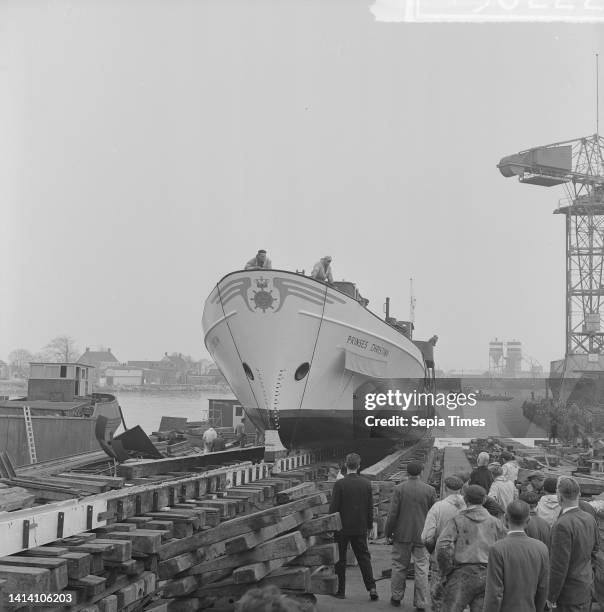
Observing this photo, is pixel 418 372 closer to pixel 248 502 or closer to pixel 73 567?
pixel 248 502

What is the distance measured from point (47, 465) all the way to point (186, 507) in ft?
16.6

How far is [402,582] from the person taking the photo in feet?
23.0

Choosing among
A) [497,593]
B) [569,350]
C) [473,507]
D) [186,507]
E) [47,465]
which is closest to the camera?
[497,593]

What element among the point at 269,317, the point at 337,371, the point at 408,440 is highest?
the point at 269,317

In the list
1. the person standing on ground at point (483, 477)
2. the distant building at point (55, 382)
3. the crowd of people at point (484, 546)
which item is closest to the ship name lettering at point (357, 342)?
the person standing on ground at point (483, 477)

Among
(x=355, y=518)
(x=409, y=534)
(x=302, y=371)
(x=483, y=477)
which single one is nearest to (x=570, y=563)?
(x=409, y=534)

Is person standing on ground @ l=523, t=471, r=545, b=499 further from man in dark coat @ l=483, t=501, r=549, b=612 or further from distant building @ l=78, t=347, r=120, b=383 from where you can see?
distant building @ l=78, t=347, r=120, b=383

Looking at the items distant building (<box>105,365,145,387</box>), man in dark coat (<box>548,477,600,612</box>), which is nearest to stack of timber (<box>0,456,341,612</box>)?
man in dark coat (<box>548,477,600,612</box>)

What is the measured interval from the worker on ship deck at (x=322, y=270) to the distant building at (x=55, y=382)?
17.0m

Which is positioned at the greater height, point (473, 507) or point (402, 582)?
point (473, 507)

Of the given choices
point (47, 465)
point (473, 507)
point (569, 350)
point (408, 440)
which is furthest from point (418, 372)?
point (569, 350)

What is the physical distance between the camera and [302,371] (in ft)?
53.8

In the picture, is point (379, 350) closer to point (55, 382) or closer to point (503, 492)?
point (503, 492)

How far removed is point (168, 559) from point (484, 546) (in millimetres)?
2642
